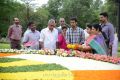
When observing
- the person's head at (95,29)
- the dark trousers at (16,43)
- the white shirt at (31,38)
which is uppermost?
the person's head at (95,29)

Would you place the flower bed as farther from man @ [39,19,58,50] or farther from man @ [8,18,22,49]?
man @ [8,18,22,49]

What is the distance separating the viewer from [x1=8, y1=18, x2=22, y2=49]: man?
10031mm

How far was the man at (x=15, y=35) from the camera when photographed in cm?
1003

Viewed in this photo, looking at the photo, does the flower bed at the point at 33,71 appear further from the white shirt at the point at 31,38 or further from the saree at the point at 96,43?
the white shirt at the point at 31,38

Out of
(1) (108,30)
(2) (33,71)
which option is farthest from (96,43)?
(2) (33,71)

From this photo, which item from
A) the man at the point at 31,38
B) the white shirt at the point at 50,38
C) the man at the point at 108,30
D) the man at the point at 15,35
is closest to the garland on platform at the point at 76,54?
the white shirt at the point at 50,38

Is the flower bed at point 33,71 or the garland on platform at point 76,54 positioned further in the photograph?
the garland on platform at point 76,54

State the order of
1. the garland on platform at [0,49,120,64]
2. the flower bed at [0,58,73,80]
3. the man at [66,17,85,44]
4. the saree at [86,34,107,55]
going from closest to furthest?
the flower bed at [0,58,73,80]
the garland on platform at [0,49,120,64]
the saree at [86,34,107,55]
the man at [66,17,85,44]

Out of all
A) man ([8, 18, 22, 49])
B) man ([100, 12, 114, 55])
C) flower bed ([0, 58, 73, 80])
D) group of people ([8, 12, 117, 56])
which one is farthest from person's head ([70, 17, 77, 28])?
flower bed ([0, 58, 73, 80])

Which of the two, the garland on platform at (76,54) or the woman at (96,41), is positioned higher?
the woman at (96,41)

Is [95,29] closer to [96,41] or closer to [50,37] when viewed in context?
[96,41]

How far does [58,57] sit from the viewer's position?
732 cm

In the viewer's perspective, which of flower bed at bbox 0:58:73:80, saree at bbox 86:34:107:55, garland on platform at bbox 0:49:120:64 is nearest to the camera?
flower bed at bbox 0:58:73:80

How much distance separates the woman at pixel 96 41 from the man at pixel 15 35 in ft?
9.54
